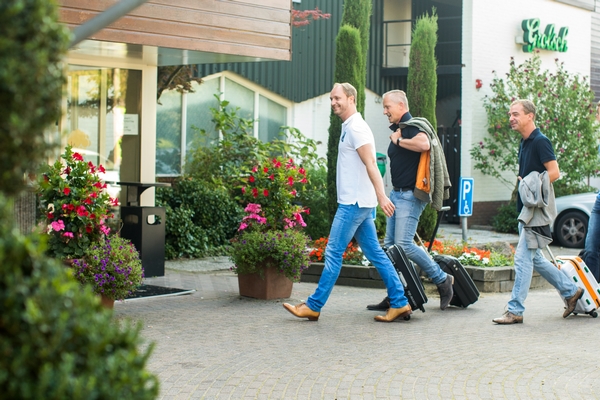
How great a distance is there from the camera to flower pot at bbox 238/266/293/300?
8.38m

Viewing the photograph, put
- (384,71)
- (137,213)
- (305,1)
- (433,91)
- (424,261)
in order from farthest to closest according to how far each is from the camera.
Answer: (384,71)
(305,1)
(433,91)
(137,213)
(424,261)

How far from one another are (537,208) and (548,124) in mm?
10923

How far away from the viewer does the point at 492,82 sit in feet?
61.9

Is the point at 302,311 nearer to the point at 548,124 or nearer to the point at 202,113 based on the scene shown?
the point at 202,113

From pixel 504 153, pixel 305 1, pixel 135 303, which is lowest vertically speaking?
pixel 135 303

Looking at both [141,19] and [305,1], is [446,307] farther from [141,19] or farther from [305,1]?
[305,1]

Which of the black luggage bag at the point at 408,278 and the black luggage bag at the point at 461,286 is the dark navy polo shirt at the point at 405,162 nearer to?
the black luggage bag at the point at 408,278

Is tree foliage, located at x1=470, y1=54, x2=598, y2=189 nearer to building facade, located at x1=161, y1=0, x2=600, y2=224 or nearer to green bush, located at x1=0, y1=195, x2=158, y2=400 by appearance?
building facade, located at x1=161, y1=0, x2=600, y2=224

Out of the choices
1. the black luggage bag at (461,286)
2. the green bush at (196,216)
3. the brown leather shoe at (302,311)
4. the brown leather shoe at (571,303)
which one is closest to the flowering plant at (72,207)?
the brown leather shoe at (302,311)

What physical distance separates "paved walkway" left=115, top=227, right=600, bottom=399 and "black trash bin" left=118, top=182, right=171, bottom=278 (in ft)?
4.37

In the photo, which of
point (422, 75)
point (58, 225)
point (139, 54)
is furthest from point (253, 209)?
point (422, 75)

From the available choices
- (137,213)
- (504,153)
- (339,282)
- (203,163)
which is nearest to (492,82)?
(504,153)

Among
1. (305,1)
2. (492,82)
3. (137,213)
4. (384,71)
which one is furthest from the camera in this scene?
(384,71)

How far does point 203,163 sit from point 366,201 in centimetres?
785
